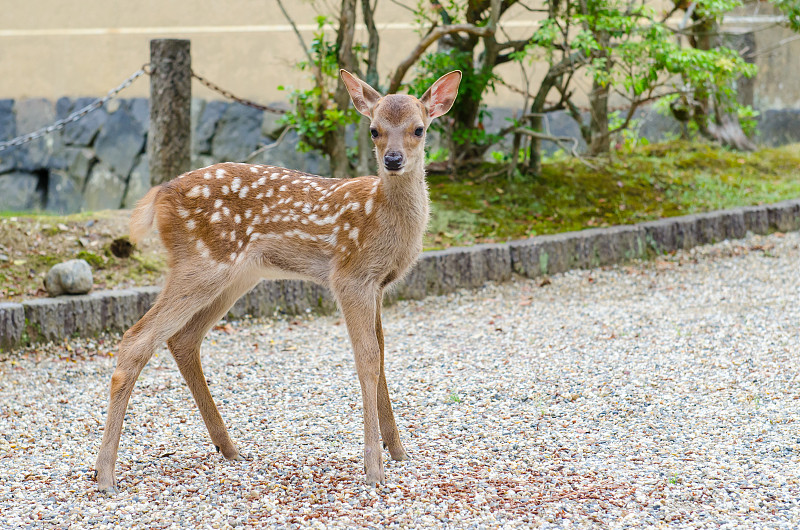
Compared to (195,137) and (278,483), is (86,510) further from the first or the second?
(195,137)

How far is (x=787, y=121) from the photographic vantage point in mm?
10039

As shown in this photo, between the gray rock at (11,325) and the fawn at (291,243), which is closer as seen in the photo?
the fawn at (291,243)

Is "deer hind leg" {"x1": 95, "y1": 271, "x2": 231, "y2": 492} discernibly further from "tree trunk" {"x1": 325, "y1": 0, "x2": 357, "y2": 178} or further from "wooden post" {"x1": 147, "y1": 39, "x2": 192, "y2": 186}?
"tree trunk" {"x1": 325, "y1": 0, "x2": 357, "y2": 178}

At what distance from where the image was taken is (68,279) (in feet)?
→ 16.1

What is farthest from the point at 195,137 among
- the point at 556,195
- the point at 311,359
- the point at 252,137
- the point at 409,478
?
the point at 409,478

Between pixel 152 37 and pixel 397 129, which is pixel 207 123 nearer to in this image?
pixel 152 37

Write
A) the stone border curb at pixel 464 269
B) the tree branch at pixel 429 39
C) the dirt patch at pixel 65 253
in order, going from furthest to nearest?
1. the tree branch at pixel 429 39
2. the dirt patch at pixel 65 253
3. the stone border curb at pixel 464 269

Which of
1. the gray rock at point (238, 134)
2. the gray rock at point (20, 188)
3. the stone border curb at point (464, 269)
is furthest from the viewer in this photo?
the gray rock at point (20, 188)

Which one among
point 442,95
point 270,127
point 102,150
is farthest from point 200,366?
point 102,150

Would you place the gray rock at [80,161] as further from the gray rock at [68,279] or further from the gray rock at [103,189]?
the gray rock at [68,279]

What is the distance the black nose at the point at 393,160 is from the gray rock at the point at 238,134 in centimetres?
658

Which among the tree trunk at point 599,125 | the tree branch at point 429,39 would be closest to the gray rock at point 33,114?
the tree branch at point 429,39

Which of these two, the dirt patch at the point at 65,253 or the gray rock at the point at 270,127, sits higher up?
the gray rock at the point at 270,127

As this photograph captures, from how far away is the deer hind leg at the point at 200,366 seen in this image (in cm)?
335
